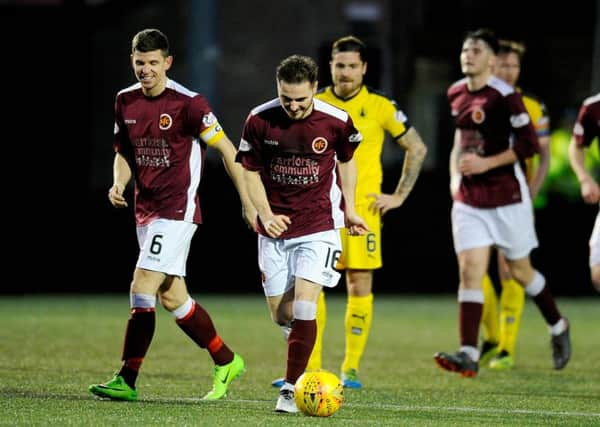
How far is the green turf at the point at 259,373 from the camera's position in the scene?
22.9ft

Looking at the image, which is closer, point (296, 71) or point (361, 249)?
point (296, 71)

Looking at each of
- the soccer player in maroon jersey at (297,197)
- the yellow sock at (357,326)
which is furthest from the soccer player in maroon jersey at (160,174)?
the yellow sock at (357,326)

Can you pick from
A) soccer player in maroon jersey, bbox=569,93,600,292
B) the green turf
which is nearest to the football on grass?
the green turf

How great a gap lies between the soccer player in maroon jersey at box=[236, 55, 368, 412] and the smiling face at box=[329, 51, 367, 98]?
121 centimetres

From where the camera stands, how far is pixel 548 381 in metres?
9.28

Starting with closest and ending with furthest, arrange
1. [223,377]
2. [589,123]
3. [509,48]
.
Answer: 1. [223,377]
2. [589,123]
3. [509,48]

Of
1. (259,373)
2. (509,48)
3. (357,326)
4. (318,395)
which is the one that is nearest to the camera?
(318,395)

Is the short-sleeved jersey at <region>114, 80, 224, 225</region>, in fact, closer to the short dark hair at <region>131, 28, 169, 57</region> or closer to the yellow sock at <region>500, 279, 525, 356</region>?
the short dark hair at <region>131, 28, 169, 57</region>

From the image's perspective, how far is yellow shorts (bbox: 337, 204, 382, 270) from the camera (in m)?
9.05

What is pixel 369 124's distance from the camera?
909 cm

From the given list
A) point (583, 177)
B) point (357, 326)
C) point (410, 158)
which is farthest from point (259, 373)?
point (583, 177)

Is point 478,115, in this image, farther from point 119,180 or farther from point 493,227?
point 119,180

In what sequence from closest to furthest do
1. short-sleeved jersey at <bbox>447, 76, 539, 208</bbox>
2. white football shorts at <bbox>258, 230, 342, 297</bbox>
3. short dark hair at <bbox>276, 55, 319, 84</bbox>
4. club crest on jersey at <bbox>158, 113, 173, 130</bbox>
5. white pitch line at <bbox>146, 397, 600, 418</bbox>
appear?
short dark hair at <bbox>276, 55, 319, 84</bbox> < white pitch line at <bbox>146, 397, 600, 418</bbox> < white football shorts at <bbox>258, 230, 342, 297</bbox> < club crest on jersey at <bbox>158, 113, 173, 130</bbox> < short-sleeved jersey at <bbox>447, 76, 539, 208</bbox>

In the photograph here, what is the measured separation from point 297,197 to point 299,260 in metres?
0.35
